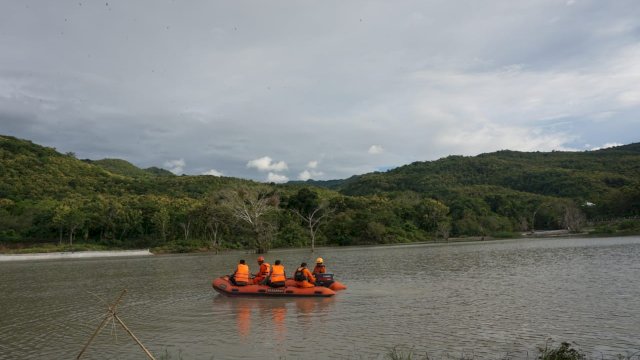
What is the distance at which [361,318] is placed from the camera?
14891 mm

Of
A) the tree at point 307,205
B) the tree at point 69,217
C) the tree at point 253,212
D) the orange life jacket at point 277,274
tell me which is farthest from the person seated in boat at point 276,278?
the tree at point 307,205

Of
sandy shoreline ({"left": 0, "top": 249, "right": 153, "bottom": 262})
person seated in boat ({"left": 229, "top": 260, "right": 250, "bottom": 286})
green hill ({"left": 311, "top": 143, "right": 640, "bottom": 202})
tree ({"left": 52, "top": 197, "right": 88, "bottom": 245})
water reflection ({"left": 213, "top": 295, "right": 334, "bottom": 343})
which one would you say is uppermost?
green hill ({"left": 311, "top": 143, "right": 640, "bottom": 202})

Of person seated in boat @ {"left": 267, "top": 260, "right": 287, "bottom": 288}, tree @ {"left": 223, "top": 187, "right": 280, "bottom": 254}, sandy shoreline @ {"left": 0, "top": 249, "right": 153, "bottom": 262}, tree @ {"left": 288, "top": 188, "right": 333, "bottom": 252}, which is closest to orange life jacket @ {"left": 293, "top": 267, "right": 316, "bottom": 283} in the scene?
person seated in boat @ {"left": 267, "top": 260, "right": 287, "bottom": 288}

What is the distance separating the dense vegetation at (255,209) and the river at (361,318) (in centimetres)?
3151

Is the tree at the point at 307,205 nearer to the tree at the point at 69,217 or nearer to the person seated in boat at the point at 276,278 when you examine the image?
the tree at the point at 69,217

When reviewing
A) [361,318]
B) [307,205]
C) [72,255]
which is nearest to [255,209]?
[307,205]

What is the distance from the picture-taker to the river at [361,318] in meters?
11.5

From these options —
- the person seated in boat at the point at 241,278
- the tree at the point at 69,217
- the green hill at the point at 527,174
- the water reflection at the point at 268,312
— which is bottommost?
the water reflection at the point at 268,312

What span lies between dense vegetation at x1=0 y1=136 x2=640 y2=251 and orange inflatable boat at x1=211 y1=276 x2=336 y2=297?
31.0 m

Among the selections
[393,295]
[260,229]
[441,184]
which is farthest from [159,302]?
[441,184]

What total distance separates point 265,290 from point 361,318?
6.25 meters

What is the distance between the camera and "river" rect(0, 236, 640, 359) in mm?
11461

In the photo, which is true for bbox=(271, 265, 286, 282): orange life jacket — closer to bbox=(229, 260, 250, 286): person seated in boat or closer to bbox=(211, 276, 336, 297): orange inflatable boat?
bbox=(211, 276, 336, 297): orange inflatable boat

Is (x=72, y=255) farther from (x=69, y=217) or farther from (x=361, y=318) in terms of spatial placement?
(x=361, y=318)
